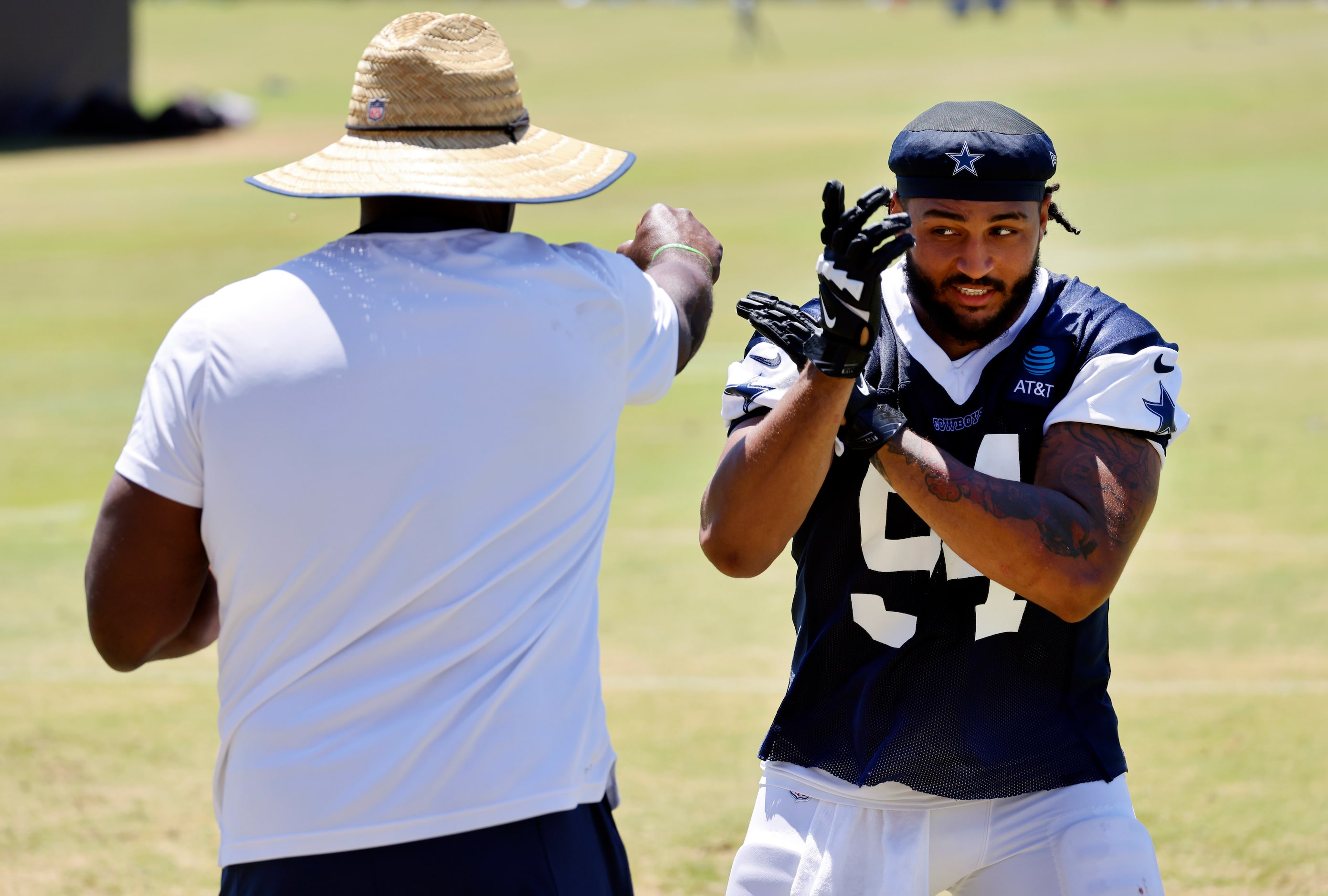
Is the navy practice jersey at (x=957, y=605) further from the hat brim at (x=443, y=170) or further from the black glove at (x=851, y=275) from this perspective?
the hat brim at (x=443, y=170)

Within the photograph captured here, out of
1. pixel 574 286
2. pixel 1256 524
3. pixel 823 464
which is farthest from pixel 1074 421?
pixel 1256 524

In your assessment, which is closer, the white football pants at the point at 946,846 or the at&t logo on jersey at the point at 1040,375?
the white football pants at the point at 946,846

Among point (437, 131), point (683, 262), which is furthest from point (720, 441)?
point (437, 131)

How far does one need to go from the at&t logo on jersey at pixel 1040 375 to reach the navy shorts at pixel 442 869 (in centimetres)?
135

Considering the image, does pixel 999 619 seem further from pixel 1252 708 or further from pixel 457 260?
pixel 1252 708

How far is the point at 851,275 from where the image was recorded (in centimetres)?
285

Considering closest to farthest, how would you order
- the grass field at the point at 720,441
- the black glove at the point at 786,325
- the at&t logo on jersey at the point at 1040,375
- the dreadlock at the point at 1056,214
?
the black glove at the point at 786,325 → the at&t logo on jersey at the point at 1040,375 → the dreadlock at the point at 1056,214 → the grass field at the point at 720,441

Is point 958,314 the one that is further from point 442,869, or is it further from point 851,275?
point 442,869

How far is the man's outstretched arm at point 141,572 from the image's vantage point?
7.76 ft

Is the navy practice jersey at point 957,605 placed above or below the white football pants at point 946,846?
above

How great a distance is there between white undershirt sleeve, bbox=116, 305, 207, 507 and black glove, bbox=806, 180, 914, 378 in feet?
3.50

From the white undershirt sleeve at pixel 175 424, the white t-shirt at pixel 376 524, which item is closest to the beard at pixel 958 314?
the white t-shirt at pixel 376 524

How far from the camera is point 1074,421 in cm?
318

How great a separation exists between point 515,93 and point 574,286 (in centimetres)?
41
